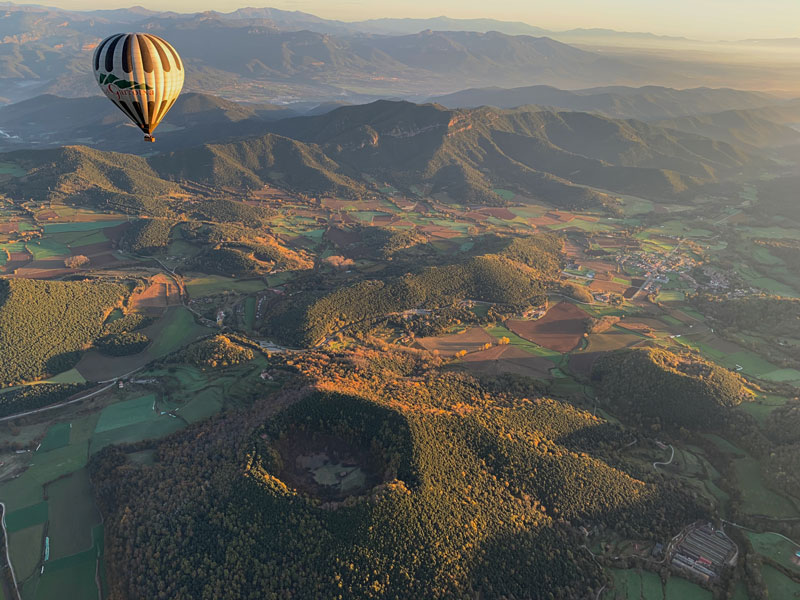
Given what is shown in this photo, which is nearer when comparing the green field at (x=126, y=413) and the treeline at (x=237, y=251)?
the green field at (x=126, y=413)

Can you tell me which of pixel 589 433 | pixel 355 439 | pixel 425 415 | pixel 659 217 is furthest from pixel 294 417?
pixel 659 217

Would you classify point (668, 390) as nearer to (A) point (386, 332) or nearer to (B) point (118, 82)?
(A) point (386, 332)

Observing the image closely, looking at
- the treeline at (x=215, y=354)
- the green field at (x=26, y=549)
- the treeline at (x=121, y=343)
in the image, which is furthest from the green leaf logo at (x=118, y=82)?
the treeline at (x=121, y=343)

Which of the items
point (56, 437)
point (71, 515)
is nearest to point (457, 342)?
point (71, 515)

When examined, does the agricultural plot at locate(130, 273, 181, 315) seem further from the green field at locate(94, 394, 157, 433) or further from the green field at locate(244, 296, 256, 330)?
the green field at locate(94, 394, 157, 433)

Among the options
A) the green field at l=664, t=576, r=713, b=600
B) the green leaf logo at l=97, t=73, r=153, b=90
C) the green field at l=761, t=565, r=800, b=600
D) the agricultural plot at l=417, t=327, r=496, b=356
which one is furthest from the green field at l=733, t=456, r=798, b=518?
the green leaf logo at l=97, t=73, r=153, b=90

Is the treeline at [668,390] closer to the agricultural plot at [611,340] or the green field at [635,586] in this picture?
the agricultural plot at [611,340]
